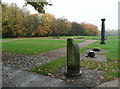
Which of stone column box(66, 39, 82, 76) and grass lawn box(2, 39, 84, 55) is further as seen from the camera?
grass lawn box(2, 39, 84, 55)

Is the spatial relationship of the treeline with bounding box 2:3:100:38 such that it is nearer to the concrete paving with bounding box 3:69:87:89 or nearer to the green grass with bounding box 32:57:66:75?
the green grass with bounding box 32:57:66:75

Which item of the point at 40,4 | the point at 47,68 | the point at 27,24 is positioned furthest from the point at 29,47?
the point at 27,24

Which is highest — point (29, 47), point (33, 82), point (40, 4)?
point (40, 4)

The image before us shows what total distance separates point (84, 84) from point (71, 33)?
54920 mm

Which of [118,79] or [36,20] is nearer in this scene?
[118,79]

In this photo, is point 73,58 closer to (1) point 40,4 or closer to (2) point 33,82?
(2) point 33,82

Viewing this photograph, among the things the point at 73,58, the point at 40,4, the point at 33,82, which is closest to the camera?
the point at 33,82

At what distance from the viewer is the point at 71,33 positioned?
5775cm

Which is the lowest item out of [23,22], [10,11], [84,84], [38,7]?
[84,84]

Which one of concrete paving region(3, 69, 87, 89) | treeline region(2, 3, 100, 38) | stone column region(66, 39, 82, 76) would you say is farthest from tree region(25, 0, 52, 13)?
treeline region(2, 3, 100, 38)

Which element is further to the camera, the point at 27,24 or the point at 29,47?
the point at 27,24

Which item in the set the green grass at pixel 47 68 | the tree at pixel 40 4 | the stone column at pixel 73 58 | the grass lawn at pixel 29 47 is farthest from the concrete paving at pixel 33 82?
the tree at pixel 40 4

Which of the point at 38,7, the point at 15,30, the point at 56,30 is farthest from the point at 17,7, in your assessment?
the point at 38,7

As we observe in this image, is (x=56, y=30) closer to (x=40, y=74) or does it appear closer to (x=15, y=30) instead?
(x=15, y=30)
